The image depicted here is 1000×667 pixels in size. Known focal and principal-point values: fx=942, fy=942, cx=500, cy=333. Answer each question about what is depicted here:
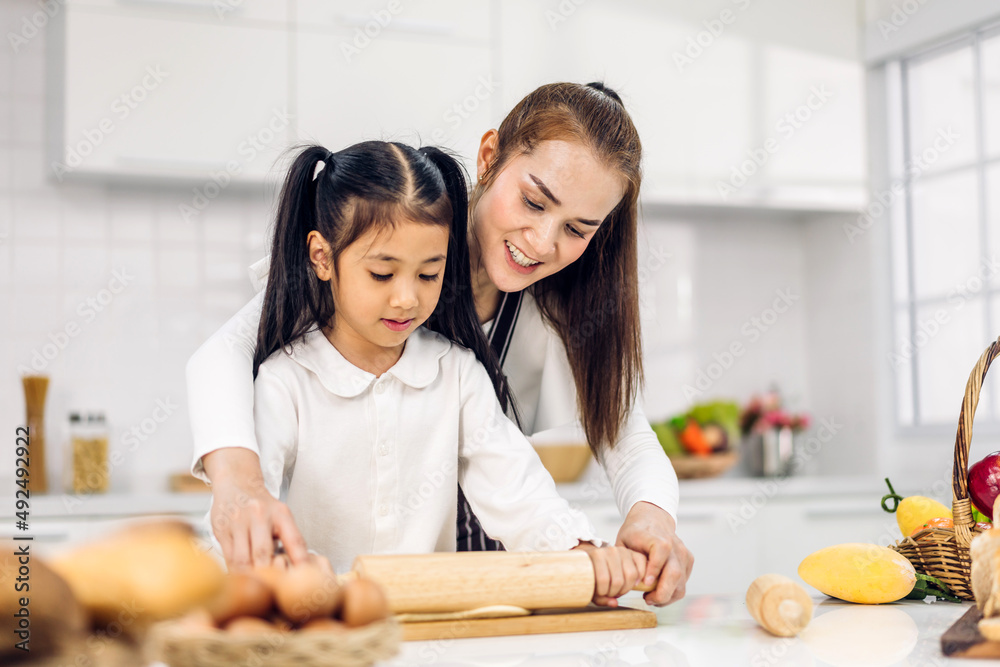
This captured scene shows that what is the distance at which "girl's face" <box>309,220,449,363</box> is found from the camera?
105 centimetres

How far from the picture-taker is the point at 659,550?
1025 mm

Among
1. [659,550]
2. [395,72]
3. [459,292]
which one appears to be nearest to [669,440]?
[395,72]

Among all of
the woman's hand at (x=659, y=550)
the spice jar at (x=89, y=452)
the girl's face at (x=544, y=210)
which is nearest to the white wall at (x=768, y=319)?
the spice jar at (x=89, y=452)

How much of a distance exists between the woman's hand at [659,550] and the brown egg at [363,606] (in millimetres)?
479

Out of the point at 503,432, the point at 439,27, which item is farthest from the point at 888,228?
the point at 503,432

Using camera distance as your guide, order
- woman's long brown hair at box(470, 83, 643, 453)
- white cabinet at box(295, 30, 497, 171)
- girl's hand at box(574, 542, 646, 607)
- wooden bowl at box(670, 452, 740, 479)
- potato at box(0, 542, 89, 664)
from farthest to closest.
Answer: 1. wooden bowl at box(670, 452, 740, 479)
2. white cabinet at box(295, 30, 497, 171)
3. woman's long brown hair at box(470, 83, 643, 453)
4. girl's hand at box(574, 542, 646, 607)
5. potato at box(0, 542, 89, 664)

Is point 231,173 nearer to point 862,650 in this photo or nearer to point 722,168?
point 722,168

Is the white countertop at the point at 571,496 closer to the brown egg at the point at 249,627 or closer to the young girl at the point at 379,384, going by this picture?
the young girl at the point at 379,384

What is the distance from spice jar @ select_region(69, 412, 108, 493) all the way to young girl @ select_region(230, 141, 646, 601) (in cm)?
161

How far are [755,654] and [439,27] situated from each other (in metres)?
2.36

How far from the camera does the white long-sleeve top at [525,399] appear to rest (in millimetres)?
953

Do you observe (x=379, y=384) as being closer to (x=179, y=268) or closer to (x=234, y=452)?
(x=234, y=452)

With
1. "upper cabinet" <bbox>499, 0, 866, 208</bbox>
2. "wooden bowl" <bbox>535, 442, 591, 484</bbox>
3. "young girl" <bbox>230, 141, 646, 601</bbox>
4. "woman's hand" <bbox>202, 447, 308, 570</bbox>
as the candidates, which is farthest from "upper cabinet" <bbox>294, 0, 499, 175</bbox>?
"woman's hand" <bbox>202, 447, 308, 570</bbox>

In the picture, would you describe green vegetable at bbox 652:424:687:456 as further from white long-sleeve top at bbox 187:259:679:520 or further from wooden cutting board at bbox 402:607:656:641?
wooden cutting board at bbox 402:607:656:641
